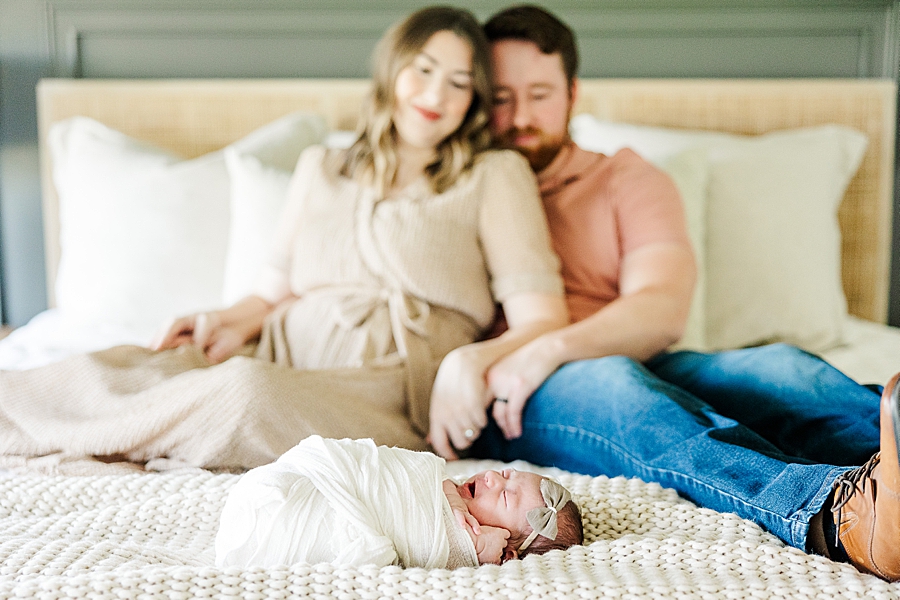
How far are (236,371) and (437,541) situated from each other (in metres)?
0.41

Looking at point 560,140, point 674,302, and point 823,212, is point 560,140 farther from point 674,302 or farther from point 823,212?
point 823,212

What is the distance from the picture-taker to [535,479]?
2.60ft

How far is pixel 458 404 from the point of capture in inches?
44.9

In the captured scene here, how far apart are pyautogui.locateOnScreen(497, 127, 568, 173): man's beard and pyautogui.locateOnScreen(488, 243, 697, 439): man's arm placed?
0.92 feet

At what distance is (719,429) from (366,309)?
2.06 feet

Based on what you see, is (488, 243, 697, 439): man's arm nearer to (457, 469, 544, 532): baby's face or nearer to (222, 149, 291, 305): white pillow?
(457, 469, 544, 532): baby's face

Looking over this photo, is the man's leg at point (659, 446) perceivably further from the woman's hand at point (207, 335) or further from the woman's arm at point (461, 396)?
the woman's hand at point (207, 335)

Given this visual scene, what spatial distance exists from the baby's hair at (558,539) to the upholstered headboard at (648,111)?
161 centimetres

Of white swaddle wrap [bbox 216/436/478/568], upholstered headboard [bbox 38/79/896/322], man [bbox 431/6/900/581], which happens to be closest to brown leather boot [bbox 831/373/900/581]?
man [bbox 431/6/900/581]

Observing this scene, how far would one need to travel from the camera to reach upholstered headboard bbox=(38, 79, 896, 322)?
2.15 m

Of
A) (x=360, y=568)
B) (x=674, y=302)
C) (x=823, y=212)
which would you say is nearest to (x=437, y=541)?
(x=360, y=568)

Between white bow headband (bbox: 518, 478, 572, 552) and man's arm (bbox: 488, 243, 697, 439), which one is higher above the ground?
man's arm (bbox: 488, 243, 697, 439)

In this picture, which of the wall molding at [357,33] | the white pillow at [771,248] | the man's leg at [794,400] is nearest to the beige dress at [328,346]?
the man's leg at [794,400]

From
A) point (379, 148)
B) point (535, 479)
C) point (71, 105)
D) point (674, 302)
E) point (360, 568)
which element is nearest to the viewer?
point (360, 568)
